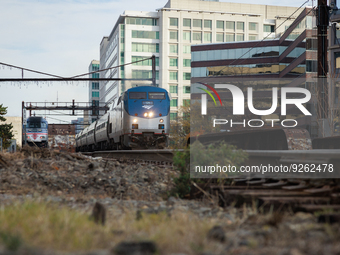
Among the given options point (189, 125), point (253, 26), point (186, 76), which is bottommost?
point (189, 125)

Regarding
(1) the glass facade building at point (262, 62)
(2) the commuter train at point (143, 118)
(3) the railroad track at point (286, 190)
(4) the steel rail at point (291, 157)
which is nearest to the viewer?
(3) the railroad track at point (286, 190)

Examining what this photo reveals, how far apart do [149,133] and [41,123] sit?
87.2ft

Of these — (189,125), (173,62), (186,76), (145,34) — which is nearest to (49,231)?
(189,125)

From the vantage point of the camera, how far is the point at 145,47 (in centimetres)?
9475

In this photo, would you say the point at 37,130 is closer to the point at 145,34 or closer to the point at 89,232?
the point at 89,232

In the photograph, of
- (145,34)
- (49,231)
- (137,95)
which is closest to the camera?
(49,231)

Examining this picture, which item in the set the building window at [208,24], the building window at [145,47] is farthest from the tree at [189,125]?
the building window at [208,24]

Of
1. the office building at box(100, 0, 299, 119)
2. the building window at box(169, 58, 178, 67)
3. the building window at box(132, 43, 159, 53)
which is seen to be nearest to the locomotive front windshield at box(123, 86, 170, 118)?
the office building at box(100, 0, 299, 119)

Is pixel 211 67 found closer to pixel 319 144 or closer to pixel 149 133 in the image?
pixel 149 133

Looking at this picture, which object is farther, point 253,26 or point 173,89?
point 253,26

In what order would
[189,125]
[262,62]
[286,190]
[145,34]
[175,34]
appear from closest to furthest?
[286,190] < [189,125] < [262,62] < [145,34] < [175,34]

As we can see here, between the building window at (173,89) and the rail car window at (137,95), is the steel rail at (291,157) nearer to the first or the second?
the rail car window at (137,95)

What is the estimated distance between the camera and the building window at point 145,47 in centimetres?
9336

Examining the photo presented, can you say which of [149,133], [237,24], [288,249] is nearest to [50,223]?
[288,249]
